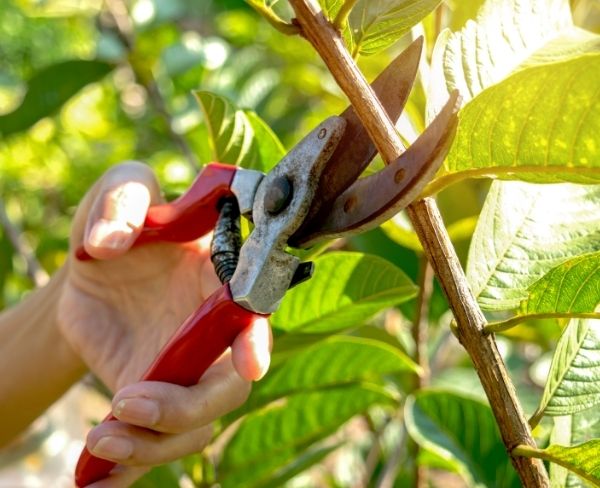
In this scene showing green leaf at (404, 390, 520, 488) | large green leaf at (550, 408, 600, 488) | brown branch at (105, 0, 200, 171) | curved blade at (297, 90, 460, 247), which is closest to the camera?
curved blade at (297, 90, 460, 247)

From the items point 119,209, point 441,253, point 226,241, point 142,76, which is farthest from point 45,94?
point 441,253

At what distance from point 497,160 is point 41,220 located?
7.33ft

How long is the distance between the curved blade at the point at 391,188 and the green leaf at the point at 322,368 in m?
0.44

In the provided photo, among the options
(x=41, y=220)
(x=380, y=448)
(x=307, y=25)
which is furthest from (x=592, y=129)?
(x=41, y=220)

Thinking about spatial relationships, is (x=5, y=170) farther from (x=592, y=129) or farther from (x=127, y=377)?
(x=592, y=129)

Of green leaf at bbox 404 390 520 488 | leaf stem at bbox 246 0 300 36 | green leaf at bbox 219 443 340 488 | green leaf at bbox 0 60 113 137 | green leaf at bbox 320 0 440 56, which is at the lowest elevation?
green leaf at bbox 404 390 520 488

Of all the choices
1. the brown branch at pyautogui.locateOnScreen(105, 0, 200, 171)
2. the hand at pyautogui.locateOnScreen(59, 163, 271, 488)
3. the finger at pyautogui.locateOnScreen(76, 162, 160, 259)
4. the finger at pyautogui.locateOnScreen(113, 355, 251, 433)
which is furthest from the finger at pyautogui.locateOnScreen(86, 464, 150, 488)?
the brown branch at pyautogui.locateOnScreen(105, 0, 200, 171)

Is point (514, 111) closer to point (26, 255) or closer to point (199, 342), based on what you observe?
point (199, 342)

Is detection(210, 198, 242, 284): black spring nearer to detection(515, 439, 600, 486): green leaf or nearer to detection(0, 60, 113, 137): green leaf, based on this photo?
detection(515, 439, 600, 486): green leaf

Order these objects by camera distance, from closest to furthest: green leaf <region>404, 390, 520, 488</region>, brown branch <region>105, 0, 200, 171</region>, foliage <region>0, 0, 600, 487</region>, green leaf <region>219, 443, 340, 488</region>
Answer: foliage <region>0, 0, 600, 487</region> → green leaf <region>404, 390, 520, 488</region> → green leaf <region>219, 443, 340, 488</region> → brown branch <region>105, 0, 200, 171</region>

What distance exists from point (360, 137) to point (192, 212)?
27 cm

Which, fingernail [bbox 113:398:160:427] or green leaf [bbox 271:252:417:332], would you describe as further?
green leaf [bbox 271:252:417:332]

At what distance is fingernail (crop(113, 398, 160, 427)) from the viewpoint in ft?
2.72

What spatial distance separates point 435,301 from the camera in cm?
149
